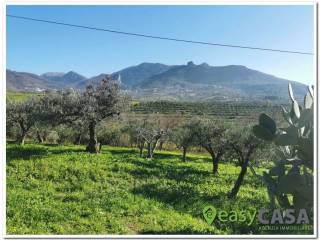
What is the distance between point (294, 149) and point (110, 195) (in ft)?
25.4

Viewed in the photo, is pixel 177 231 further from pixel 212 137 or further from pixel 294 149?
pixel 212 137

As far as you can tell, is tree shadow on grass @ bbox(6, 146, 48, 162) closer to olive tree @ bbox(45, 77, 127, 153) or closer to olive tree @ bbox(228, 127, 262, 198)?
olive tree @ bbox(45, 77, 127, 153)

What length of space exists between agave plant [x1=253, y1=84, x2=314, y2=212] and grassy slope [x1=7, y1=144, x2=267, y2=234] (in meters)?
2.21

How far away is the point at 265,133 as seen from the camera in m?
7.11

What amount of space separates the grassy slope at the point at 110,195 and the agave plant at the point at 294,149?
221 cm

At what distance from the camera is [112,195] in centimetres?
1355

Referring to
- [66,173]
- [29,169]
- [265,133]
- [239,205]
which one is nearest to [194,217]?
[239,205]

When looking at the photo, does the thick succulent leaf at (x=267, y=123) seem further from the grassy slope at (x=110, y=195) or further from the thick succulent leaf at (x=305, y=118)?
the grassy slope at (x=110, y=195)

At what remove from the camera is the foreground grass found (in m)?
9.97

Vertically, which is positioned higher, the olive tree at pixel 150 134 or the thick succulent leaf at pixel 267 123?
the thick succulent leaf at pixel 267 123

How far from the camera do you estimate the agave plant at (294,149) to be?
681 cm

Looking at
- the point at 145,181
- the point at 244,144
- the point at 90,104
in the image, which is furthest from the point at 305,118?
the point at 90,104

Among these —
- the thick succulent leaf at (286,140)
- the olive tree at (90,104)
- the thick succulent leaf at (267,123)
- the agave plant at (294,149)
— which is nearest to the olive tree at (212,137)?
the olive tree at (90,104)

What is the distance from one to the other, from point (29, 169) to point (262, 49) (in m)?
10.4
